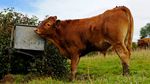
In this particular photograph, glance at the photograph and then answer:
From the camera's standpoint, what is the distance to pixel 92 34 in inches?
560

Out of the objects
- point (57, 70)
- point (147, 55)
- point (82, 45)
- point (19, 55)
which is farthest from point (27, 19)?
point (147, 55)

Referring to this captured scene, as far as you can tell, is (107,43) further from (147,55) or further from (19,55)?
(147,55)

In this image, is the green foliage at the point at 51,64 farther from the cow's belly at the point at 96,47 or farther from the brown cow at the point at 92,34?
the cow's belly at the point at 96,47

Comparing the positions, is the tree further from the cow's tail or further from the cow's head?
the cow's head

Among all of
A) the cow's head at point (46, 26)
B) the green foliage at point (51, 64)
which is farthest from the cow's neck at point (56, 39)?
the green foliage at point (51, 64)

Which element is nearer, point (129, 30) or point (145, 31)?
point (129, 30)

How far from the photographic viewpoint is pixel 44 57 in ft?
52.7

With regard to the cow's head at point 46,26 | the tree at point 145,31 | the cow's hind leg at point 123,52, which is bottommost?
the tree at point 145,31

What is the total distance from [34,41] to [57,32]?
129cm

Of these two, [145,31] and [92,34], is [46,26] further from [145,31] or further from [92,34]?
[145,31]

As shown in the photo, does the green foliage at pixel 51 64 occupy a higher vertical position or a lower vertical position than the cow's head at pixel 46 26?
lower

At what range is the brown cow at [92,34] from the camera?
1394 cm

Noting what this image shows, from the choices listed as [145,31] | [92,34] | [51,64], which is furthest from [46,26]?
[145,31]

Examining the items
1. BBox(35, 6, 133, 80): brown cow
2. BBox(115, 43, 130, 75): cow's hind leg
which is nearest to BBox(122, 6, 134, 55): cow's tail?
BBox(35, 6, 133, 80): brown cow
